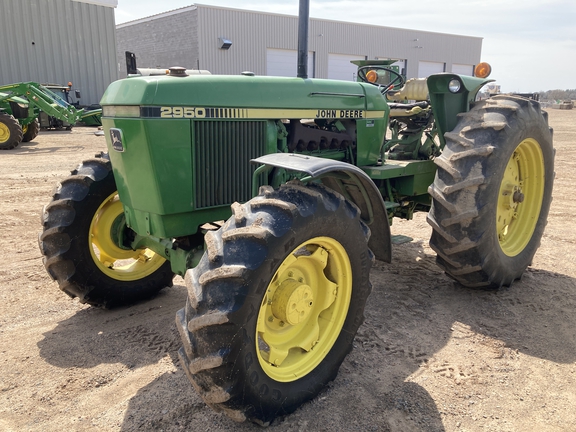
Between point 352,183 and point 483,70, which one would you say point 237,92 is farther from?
point 483,70

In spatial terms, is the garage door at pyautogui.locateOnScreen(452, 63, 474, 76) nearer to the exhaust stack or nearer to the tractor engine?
the exhaust stack

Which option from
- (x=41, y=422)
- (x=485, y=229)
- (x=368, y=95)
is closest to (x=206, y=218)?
(x=41, y=422)

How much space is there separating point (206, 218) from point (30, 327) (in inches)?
63.5

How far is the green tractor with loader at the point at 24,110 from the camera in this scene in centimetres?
1291

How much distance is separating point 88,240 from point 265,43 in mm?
27185

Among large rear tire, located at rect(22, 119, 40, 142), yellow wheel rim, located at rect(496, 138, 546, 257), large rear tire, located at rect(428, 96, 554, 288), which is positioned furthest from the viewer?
large rear tire, located at rect(22, 119, 40, 142)

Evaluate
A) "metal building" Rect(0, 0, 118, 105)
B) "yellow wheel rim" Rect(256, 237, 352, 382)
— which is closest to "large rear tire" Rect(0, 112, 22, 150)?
"metal building" Rect(0, 0, 118, 105)

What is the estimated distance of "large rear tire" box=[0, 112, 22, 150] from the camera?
1284 centimetres

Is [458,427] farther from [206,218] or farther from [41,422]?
Result: [41,422]

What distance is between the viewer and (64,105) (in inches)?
621

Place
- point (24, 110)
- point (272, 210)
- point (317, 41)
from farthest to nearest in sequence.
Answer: point (317, 41) < point (24, 110) < point (272, 210)

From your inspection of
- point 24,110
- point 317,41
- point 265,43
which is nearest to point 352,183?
point 24,110

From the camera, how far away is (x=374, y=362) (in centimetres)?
312

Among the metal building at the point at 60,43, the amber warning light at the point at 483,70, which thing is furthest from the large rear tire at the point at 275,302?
the metal building at the point at 60,43
